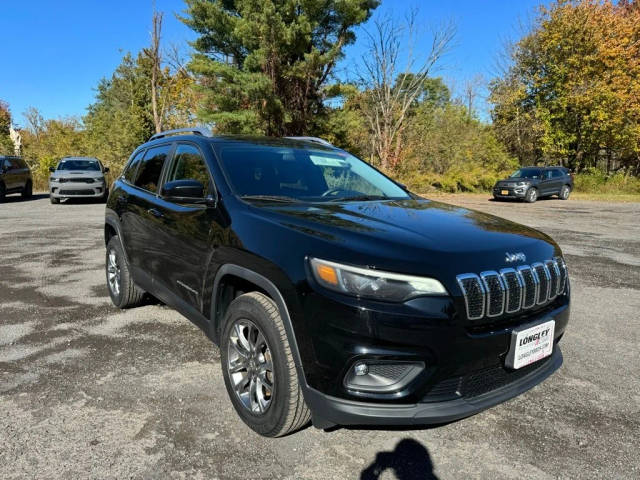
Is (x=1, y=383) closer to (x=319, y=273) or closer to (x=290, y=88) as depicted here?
(x=319, y=273)

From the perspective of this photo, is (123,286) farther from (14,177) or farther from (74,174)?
(14,177)

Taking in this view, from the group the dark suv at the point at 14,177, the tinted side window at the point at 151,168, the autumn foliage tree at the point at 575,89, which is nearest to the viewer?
the tinted side window at the point at 151,168

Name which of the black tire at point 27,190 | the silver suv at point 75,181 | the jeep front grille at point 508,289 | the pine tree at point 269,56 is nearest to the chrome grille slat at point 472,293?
the jeep front grille at point 508,289

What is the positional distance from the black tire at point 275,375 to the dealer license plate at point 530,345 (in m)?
1.02

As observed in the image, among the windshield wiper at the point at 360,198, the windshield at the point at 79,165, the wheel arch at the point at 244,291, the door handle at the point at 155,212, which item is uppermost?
the windshield at the point at 79,165

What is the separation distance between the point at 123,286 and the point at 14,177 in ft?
53.7

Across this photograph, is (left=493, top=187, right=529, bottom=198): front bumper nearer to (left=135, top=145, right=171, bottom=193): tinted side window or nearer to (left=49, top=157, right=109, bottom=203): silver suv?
(left=49, top=157, right=109, bottom=203): silver suv

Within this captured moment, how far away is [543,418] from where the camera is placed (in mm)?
2621

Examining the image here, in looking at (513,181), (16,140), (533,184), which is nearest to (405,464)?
(513,181)

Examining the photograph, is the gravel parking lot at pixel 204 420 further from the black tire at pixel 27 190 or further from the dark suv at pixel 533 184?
the dark suv at pixel 533 184

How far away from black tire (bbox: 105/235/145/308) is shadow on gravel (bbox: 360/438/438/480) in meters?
2.86

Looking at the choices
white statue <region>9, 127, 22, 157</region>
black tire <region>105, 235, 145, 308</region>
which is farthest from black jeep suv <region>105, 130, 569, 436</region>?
white statue <region>9, 127, 22, 157</region>

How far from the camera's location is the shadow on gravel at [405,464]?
211 cm

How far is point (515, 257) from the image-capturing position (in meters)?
2.24
